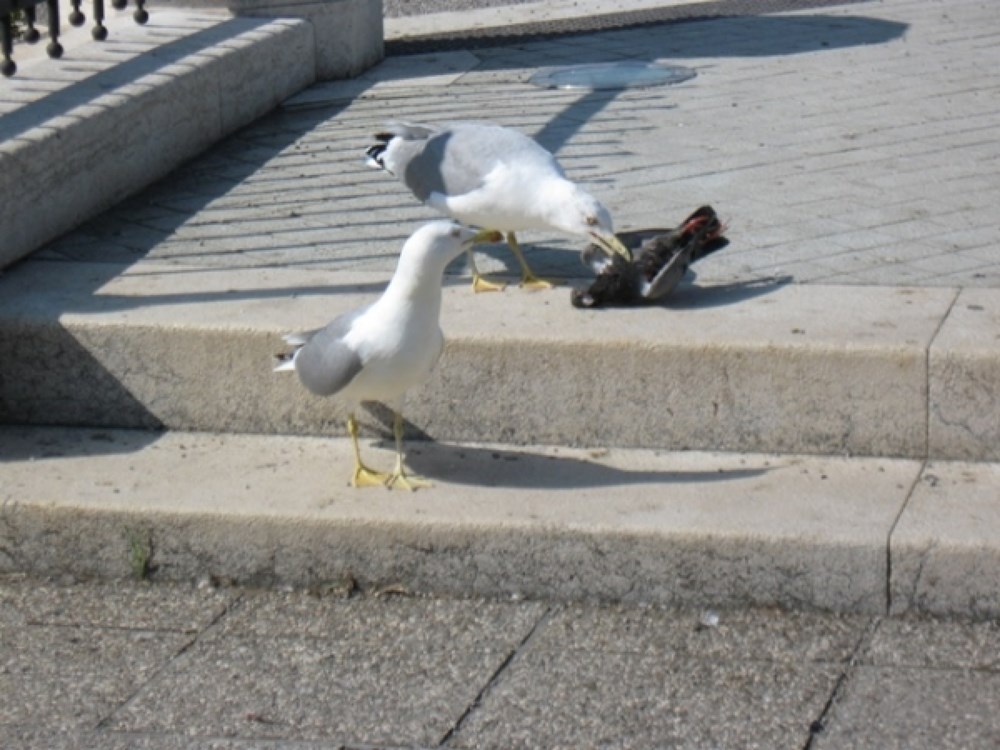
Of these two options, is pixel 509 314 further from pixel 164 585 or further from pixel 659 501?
pixel 164 585

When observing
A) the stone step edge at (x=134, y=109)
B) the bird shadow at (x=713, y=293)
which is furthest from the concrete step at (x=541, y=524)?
the stone step edge at (x=134, y=109)

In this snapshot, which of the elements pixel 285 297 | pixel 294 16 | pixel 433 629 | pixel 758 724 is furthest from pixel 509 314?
pixel 294 16

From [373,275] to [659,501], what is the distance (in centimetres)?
137

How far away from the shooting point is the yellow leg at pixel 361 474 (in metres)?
4.63

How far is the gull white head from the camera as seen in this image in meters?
4.90

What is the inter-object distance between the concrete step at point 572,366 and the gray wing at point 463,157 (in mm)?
355

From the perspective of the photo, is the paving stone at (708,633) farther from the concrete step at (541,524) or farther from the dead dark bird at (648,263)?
the dead dark bird at (648,263)

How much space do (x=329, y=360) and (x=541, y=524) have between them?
69 cm

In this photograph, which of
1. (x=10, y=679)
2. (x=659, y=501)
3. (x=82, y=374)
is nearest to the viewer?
(x=10, y=679)

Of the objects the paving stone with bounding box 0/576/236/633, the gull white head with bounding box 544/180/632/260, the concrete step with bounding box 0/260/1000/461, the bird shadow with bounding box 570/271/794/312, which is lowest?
the paving stone with bounding box 0/576/236/633

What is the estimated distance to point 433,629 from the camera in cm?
425

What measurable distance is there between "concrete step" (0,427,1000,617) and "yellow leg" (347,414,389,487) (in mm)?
42

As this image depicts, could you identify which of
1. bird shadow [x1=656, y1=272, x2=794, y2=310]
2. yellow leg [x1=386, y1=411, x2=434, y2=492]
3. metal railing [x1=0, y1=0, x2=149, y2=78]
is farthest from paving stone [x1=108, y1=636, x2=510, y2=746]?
metal railing [x1=0, y1=0, x2=149, y2=78]

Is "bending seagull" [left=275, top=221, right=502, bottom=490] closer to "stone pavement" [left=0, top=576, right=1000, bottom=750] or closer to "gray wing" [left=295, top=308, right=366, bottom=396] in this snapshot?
"gray wing" [left=295, top=308, right=366, bottom=396]
